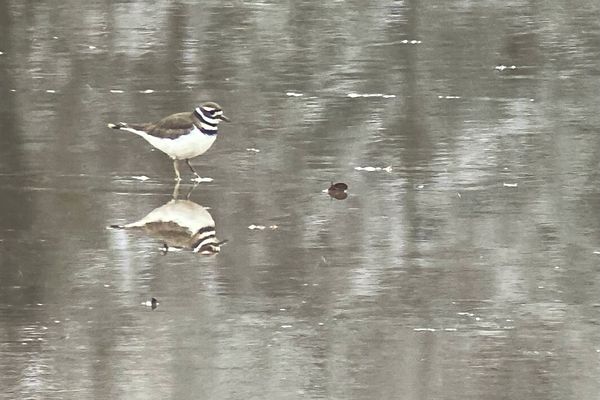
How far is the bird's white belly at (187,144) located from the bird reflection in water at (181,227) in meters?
0.50

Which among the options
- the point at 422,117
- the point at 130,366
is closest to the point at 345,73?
the point at 422,117

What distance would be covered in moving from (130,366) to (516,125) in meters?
4.22

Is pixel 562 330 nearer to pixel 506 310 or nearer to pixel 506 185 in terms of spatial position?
pixel 506 310

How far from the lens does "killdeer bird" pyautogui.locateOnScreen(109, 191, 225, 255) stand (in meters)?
6.91

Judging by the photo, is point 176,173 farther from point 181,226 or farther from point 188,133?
point 181,226

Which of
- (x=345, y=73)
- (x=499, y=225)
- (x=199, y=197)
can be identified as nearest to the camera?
(x=499, y=225)

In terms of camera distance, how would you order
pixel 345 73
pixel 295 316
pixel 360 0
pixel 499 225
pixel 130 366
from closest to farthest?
pixel 130 366
pixel 295 316
pixel 499 225
pixel 345 73
pixel 360 0

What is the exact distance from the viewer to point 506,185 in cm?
780

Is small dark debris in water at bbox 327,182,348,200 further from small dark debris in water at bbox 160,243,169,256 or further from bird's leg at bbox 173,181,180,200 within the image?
small dark debris in water at bbox 160,243,169,256

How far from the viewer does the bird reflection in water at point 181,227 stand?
691 cm

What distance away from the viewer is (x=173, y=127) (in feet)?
26.6

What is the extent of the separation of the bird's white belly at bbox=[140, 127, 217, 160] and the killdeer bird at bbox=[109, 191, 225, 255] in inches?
19.9

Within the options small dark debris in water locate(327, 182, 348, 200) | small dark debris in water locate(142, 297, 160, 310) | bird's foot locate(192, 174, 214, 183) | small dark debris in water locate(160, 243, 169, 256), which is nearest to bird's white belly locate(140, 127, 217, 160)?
bird's foot locate(192, 174, 214, 183)

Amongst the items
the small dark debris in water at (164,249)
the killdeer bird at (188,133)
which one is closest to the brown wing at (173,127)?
the killdeer bird at (188,133)
